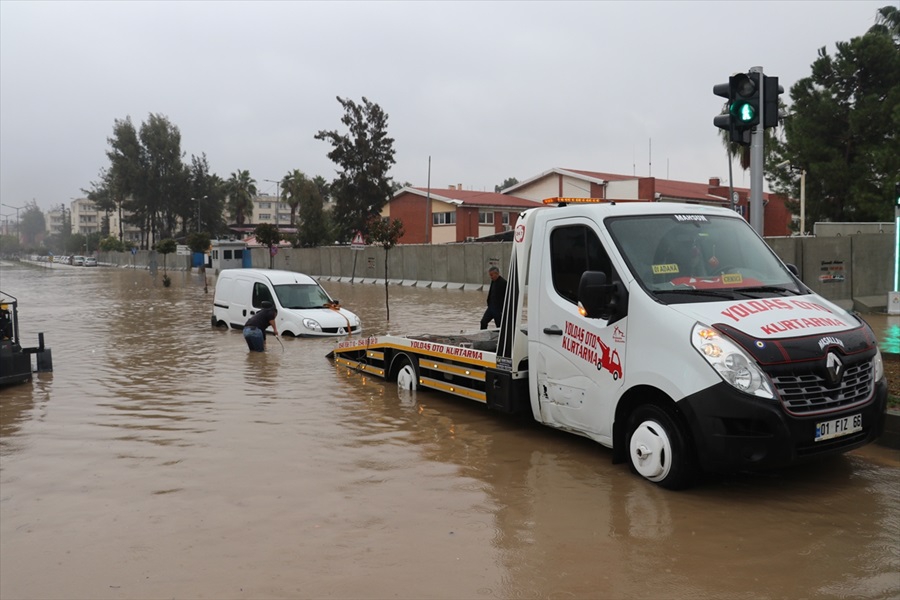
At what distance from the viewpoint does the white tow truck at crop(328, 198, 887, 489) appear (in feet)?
18.2

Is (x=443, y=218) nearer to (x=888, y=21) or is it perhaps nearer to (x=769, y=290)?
(x=888, y=21)

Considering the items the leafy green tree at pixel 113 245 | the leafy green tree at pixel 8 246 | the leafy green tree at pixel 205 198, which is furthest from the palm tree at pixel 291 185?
the leafy green tree at pixel 8 246

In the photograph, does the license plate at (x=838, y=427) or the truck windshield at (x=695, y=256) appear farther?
the truck windshield at (x=695, y=256)

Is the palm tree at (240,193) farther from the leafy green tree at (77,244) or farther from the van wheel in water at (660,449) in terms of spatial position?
the van wheel in water at (660,449)

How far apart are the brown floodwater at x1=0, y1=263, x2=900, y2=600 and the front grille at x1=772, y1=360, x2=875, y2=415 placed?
74cm

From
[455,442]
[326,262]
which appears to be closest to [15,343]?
[455,442]

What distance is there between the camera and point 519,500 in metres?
6.05

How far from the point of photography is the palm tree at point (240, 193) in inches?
4156

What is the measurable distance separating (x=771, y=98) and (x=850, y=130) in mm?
25450

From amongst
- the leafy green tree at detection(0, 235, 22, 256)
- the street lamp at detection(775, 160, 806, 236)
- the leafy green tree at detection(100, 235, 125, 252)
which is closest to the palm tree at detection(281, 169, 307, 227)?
the leafy green tree at detection(100, 235, 125, 252)

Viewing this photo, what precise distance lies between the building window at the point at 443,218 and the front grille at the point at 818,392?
168ft

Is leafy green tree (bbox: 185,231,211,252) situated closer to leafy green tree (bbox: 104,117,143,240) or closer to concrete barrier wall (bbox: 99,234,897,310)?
concrete barrier wall (bbox: 99,234,897,310)

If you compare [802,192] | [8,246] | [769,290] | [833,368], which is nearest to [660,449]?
[833,368]

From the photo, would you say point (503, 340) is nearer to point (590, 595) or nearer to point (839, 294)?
point (590, 595)
